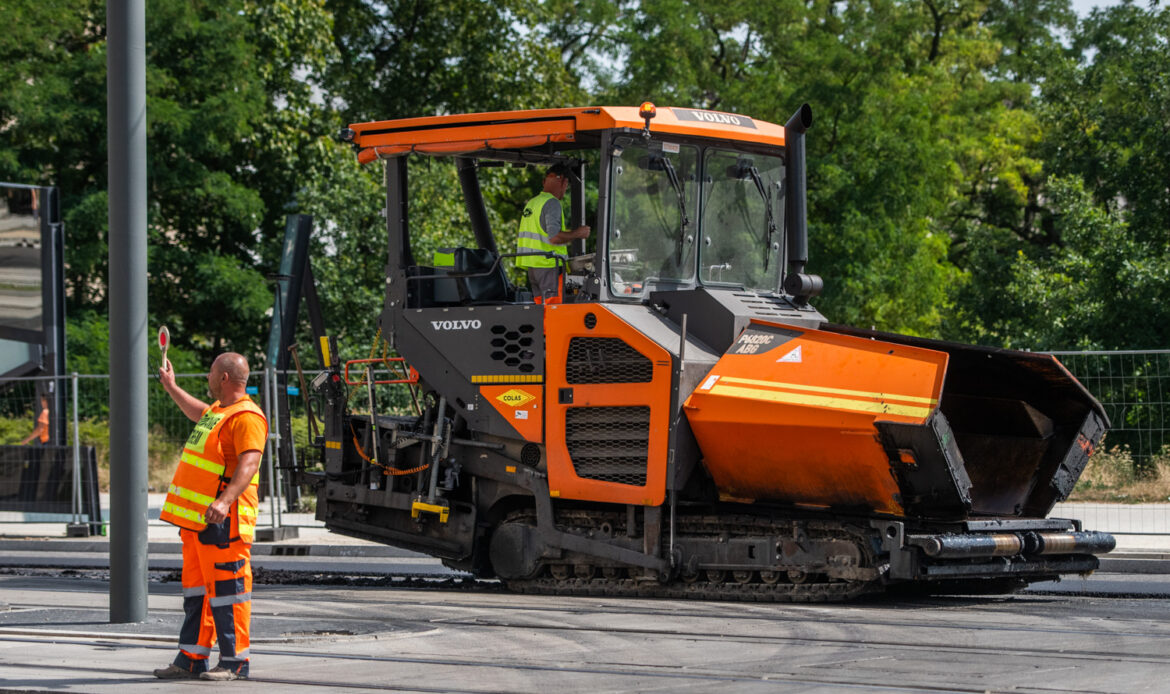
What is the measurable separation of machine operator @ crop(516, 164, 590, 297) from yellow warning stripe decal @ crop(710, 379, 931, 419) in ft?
5.90

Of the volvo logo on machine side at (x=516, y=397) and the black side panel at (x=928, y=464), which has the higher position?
the volvo logo on machine side at (x=516, y=397)

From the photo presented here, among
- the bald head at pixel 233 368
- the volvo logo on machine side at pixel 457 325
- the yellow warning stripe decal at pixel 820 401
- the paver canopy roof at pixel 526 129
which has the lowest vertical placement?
the yellow warning stripe decal at pixel 820 401

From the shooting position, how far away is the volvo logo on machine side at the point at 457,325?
10992mm

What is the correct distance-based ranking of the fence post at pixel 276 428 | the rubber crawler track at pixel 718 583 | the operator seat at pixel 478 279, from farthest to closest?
the fence post at pixel 276 428
the operator seat at pixel 478 279
the rubber crawler track at pixel 718 583

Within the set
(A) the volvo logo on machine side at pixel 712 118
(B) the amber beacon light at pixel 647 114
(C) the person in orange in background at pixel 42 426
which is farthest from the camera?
(C) the person in orange in background at pixel 42 426

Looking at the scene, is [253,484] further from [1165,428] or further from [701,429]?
[1165,428]

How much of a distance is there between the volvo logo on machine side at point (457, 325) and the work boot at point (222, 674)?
4.52m

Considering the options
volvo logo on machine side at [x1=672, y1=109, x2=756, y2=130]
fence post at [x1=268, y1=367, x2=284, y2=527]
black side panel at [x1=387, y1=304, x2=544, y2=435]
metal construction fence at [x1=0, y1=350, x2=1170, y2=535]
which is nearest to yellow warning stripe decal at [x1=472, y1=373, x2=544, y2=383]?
black side panel at [x1=387, y1=304, x2=544, y2=435]

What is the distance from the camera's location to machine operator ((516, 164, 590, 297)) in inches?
433

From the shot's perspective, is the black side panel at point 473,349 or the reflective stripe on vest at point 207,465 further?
the black side panel at point 473,349

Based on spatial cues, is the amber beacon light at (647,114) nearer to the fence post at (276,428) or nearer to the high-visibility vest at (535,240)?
the high-visibility vest at (535,240)

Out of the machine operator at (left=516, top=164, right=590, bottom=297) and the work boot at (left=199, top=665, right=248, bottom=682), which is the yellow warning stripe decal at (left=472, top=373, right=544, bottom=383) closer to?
the machine operator at (left=516, top=164, right=590, bottom=297)

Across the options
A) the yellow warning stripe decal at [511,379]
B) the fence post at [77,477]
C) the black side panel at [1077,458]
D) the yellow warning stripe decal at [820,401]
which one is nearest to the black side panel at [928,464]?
the yellow warning stripe decal at [820,401]

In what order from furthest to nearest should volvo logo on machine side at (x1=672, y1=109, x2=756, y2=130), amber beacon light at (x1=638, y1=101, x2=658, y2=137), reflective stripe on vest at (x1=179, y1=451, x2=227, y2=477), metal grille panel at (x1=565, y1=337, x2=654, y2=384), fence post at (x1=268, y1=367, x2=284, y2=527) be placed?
fence post at (x1=268, y1=367, x2=284, y2=527)
volvo logo on machine side at (x1=672, y1=109, x2=756, y2=130)
amber beacon light at (x1=638, y1=101, x2=658, y2=137)
metal grille panel at (x1=565, y1=337, x2=654, y2=384)
reflective stripe on vest at (x1=179, y1=451, x2=227, y2=477)
